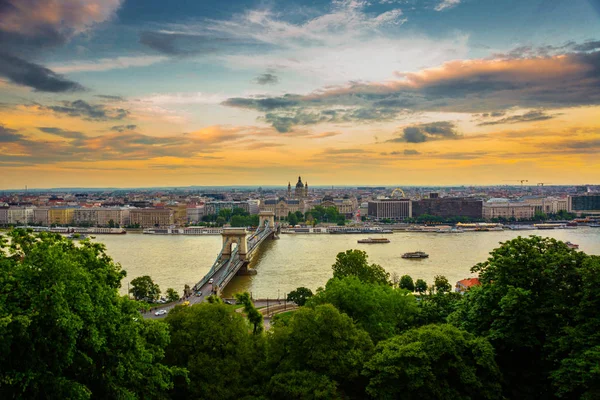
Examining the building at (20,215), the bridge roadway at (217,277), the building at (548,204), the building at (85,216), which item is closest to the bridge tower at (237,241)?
the bridge roadway at (217,277)

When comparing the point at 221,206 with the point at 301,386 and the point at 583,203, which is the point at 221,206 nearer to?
the point at 583,203

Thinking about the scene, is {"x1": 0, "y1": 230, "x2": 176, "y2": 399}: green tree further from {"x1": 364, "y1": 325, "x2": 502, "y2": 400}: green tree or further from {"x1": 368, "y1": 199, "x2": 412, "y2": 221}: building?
{"x1": 368, "y1": 199, "x2": 412, "y2": 221}: building

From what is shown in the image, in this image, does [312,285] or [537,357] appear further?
[312,285]

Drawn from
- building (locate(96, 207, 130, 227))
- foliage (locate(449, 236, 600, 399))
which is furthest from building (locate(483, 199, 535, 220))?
foliage (locate(449, 236, 600, 399))

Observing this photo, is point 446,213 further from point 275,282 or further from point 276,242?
point 275,282

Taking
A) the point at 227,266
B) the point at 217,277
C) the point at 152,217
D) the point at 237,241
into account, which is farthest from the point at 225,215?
the point at 217,277

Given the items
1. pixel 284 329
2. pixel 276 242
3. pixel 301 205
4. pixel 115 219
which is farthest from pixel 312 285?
pixel 301 205

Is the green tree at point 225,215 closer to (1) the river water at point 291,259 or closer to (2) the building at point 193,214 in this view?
(2) the building at point 193,214
